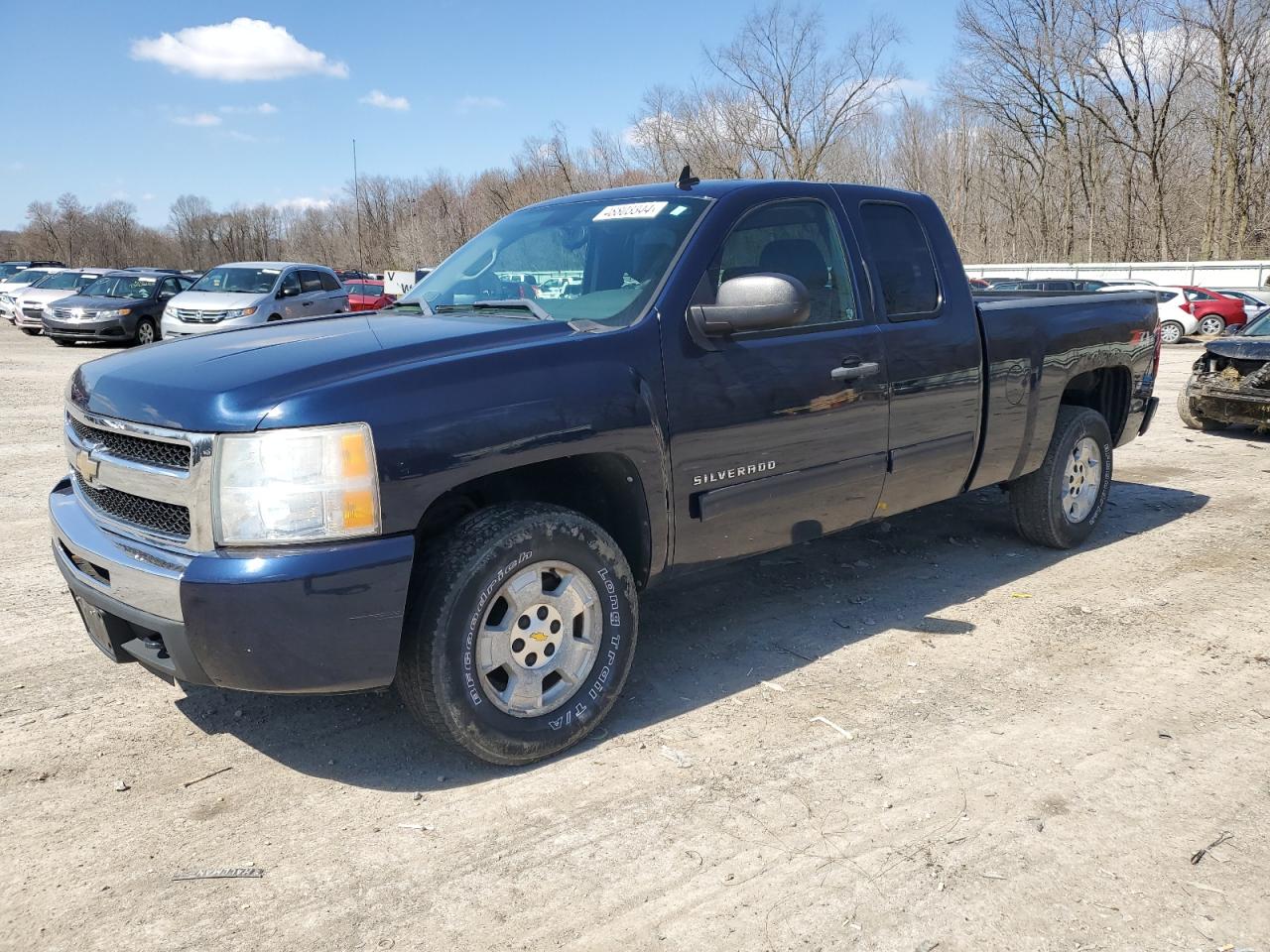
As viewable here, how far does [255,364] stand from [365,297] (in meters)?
26.0

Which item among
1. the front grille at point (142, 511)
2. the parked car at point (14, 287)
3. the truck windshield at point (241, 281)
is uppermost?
the parked car at point (14, 287)

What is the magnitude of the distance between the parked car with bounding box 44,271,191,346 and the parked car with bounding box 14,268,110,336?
1782 mm

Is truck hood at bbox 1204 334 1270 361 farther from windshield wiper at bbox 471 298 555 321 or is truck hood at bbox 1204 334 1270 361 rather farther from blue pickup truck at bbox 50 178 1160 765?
windshield wiper at bbox 471 298 555 321

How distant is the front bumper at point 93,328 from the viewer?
21781 millimetres

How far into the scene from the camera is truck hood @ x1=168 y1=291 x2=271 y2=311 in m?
18.5

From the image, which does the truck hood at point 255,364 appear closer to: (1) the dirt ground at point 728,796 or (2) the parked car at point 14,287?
(1) the dirt ground at point 728,796

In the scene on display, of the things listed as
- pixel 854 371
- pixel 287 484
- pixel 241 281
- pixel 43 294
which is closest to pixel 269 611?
pixel 287 484

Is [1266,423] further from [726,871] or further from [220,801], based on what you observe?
[220,801]

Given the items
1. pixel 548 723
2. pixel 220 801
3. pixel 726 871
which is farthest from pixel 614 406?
pixel 220 801

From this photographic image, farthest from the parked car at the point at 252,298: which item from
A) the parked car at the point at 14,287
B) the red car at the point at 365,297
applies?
the parked car at the point at 14,287

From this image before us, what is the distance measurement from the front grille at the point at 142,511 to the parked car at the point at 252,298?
1521 cm

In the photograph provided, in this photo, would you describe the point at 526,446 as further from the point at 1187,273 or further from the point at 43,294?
the point at 1187,273

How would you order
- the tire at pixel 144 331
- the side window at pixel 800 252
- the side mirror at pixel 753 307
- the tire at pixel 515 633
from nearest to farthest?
the tire at pixel 515 633
the side mirror at pixel 753 307
the side window at pixel 800 252
the tire at pixel 144 331

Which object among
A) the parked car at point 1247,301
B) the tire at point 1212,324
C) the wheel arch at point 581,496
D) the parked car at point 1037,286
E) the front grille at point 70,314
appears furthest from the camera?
the parked car at point 1247,301
